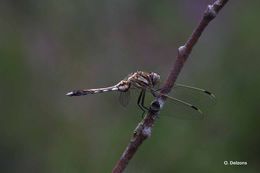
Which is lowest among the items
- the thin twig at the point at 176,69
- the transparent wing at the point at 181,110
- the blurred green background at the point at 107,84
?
the thin twig at the point at 176,69

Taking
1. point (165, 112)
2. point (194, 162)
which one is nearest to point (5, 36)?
point (194, 162)

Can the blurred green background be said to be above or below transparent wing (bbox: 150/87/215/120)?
above

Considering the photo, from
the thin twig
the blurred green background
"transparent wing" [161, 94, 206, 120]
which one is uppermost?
the blurred green background

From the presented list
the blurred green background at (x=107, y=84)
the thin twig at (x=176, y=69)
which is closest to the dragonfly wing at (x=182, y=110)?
the thin twig at (x=176, y=69)

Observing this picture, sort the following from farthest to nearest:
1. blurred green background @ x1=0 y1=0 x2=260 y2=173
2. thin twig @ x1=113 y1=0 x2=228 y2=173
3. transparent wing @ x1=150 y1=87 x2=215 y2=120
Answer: blurred green background @ x1=0 y1=0 x2=260 y2=173
transparent wing @ x1=150 y1=87 x2=215 y2=120
thin twig @ x1=113 y1=0 x2=228 y2=173

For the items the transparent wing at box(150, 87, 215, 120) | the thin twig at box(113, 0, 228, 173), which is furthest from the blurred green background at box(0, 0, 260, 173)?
the thin twig at box(113, 0, 228, 173)

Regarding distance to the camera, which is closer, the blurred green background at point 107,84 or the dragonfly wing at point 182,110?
the dragonfly wing at point 182,110

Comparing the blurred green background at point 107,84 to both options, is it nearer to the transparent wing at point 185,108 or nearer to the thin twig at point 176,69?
the transparent wing at point 185,108

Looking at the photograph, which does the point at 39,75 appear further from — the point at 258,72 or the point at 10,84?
the point at 258,72

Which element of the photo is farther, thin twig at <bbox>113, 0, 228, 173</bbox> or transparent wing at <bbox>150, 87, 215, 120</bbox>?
transparent wing at <bbox>150, 87, 215, 120</bbox>

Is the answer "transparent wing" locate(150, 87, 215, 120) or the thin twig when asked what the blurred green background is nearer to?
"transparent wing" locate(150, 87, 215, 120)
